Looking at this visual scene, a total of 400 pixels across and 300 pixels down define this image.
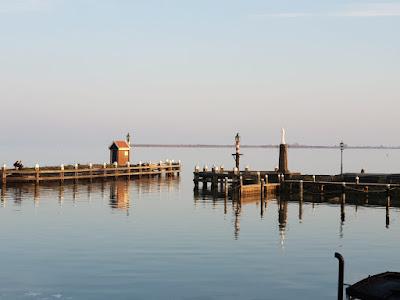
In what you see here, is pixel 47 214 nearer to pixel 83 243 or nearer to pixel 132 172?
pixel 83 243

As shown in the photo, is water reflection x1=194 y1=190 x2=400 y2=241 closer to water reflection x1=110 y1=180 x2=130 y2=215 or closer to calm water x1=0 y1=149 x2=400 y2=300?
calm water x1=0 y1=149 x2=400 y2=300

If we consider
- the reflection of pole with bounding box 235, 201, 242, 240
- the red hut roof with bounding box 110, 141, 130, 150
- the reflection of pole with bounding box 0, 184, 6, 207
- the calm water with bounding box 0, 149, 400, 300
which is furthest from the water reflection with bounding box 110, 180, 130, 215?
the reflection of pole with bounding box 0, 184, 6, 207

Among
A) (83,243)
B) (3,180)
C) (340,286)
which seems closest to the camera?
(340,286)

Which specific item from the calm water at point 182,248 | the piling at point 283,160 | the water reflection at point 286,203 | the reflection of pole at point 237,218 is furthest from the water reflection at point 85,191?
the piling at point 283,160

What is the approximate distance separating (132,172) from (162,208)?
30.5 metres

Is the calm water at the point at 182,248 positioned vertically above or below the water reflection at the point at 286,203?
below

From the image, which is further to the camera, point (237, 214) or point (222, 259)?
point (237, 214)

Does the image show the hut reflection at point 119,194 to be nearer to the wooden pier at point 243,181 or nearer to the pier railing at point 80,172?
the pier railing at point 80,172

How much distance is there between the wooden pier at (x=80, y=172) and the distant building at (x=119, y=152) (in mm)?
1353

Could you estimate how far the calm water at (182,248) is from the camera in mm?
21656

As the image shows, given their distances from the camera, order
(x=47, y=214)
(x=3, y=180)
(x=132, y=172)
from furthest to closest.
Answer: (x=132, y=172) < (x=3, y=180) < (x=47, y=214)

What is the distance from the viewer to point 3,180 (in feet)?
193

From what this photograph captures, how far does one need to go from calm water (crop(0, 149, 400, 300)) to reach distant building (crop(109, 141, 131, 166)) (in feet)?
90.7

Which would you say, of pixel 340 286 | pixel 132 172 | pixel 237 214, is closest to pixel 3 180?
pixel 132 172
